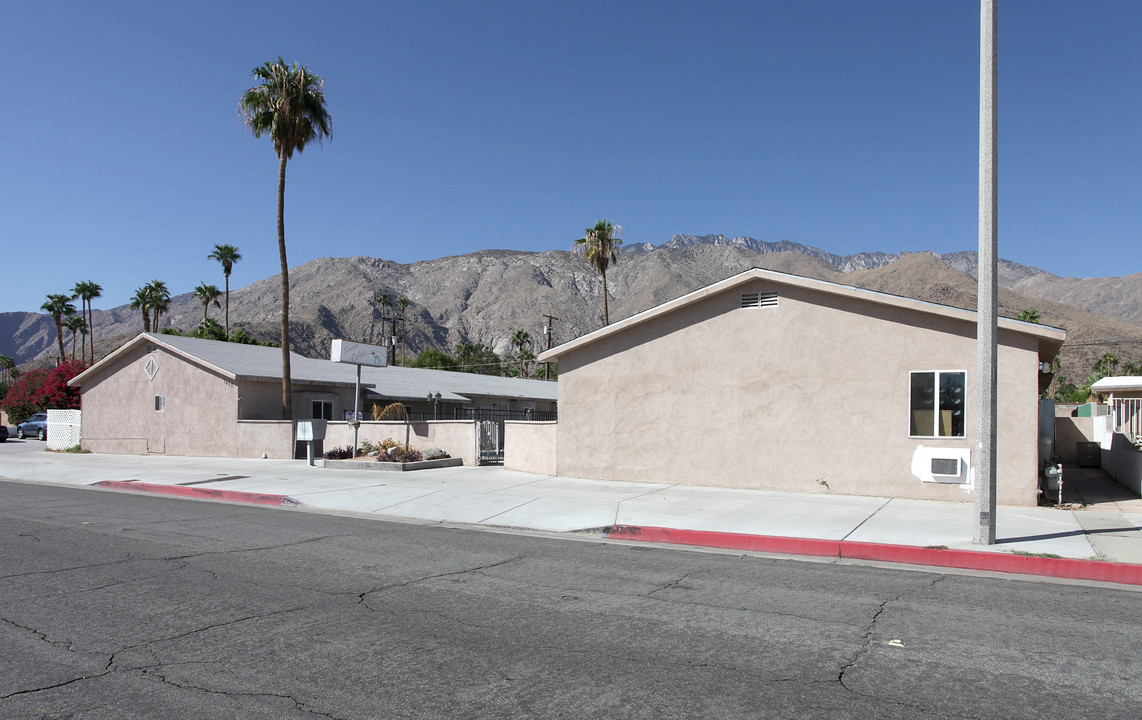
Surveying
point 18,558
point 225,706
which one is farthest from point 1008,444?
point 18,558

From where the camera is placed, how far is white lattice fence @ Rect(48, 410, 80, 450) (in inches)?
1412

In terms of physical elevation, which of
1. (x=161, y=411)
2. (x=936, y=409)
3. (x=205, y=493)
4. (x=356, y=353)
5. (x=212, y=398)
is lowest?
(x=205, y=493)

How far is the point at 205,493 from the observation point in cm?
1755

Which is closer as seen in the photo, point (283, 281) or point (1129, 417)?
point (1129, 417)

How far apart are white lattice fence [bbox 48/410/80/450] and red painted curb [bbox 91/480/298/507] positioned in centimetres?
1908

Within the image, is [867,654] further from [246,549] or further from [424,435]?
→ [424,435]

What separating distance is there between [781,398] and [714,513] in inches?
168

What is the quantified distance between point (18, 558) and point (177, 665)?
5.55m

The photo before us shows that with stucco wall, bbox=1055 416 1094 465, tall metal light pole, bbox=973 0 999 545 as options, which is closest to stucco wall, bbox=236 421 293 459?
tall metal light pole, bbox=973 0 999 545

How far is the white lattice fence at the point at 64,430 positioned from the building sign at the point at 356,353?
19127 mm

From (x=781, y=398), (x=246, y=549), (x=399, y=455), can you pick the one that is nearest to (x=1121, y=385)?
(x=781, y=398)

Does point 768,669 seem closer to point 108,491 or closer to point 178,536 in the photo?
point 178,536

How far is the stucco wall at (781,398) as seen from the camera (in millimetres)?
14797

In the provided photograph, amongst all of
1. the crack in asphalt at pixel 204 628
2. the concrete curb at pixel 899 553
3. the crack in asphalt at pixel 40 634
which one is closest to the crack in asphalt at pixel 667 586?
the concrete curb at pixel 899 553
